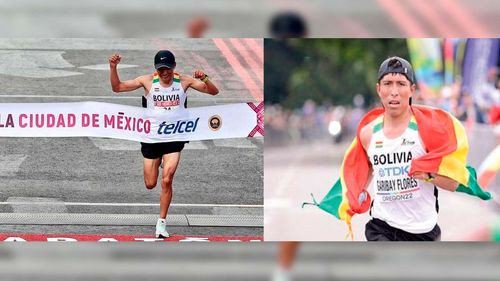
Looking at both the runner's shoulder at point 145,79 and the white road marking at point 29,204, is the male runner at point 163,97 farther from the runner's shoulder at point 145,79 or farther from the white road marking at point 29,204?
the white road marking at point 29,204

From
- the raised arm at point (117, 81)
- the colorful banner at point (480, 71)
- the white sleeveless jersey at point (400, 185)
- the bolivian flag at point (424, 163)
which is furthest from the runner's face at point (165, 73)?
the colorful banner at point (480, 71)

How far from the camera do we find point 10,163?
5.79 metres

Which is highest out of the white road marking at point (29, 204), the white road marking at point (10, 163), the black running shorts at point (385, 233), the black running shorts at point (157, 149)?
the black running shorts at point (157, 149)

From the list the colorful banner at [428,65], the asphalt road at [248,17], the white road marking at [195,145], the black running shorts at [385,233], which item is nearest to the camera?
the asphalt road at [248,17]

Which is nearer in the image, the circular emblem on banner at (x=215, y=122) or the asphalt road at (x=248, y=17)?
the asphalt road at (x=248, y=17)

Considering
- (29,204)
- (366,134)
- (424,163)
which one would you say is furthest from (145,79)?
(424,163)

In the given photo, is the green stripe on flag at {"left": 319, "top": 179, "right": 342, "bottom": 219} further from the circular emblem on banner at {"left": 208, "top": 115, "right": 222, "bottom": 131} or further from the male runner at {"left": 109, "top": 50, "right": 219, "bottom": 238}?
the male runner at {"left": 109, "top": 50, "right": 219, "bottom": 238}

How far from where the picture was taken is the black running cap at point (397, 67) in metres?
5.68

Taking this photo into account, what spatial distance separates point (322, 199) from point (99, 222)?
1339 millimetres

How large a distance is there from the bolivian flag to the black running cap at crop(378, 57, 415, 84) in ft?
0.62

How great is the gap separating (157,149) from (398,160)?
1.43 metres

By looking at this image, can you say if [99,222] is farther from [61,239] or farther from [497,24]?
[497,24]

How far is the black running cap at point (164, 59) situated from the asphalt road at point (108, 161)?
41 millimetres

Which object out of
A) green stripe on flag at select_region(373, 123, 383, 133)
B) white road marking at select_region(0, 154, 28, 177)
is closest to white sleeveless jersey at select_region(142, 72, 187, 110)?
white road marking at select_region(0, 154, 28, 177)
